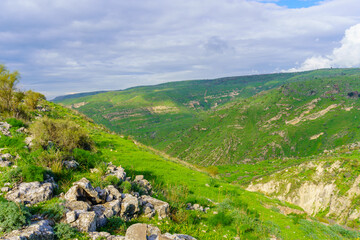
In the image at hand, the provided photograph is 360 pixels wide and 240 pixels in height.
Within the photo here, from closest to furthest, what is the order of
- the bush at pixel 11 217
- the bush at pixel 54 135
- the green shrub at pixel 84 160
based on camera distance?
the bush at pixel 11 217 < the green shrub at pixel 84 160 < the bush at pixel 54 135

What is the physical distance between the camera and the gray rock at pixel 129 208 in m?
8.25

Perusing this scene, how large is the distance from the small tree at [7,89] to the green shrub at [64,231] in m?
22.6

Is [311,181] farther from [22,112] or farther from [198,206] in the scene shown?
[22,112]

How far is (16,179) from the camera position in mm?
8633

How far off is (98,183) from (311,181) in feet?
245

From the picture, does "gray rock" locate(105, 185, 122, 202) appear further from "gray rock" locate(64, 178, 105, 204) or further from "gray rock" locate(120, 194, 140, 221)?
"gray rock" locate(64, 178, 105, 204)

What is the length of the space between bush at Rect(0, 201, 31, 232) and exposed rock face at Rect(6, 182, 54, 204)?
4.58ft

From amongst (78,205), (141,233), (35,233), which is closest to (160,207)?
(141,233)

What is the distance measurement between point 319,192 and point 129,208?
71006 mm

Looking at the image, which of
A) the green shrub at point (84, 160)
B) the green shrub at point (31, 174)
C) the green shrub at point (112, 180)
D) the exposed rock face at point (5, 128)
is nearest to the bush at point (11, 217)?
the green shrub at point (31, 174)

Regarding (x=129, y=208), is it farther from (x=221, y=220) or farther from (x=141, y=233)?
(x=221, y=220)

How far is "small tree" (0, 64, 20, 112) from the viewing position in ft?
73.0

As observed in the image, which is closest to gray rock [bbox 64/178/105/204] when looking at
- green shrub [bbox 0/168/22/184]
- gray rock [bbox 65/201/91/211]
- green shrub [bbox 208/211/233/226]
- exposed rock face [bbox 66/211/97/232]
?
gray rock [bbox 65/201/91/211]

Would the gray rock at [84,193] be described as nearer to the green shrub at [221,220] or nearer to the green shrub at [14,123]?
the green shrub at [221,220]
